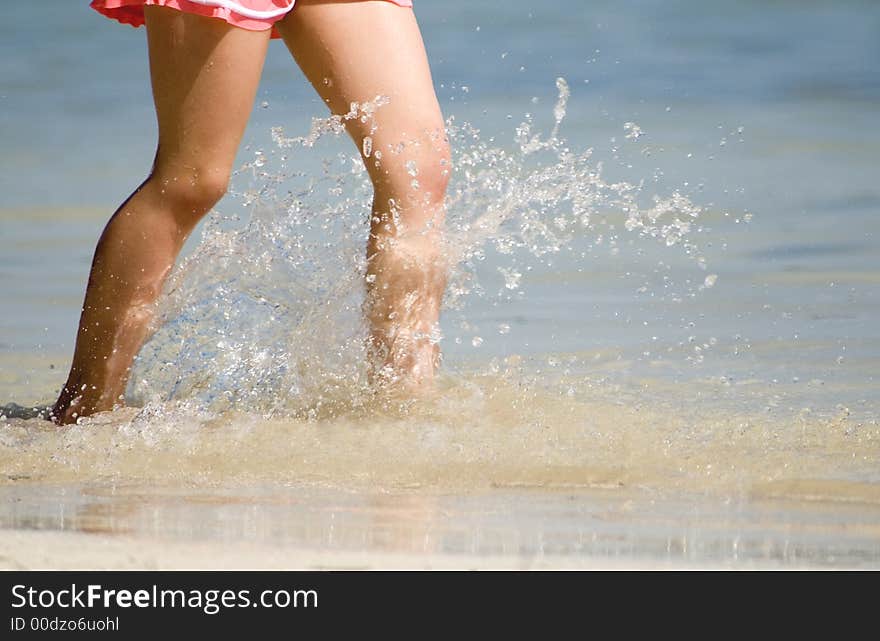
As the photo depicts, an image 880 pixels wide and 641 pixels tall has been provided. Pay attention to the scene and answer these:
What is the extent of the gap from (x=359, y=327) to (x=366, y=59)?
40cm

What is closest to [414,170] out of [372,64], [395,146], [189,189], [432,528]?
[395,146]

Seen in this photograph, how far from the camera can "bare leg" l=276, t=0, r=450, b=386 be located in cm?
221

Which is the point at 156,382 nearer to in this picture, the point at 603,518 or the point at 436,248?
the point at 436,248

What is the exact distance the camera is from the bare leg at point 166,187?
7.07ft

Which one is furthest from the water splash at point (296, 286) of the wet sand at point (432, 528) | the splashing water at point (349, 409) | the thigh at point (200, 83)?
the wet sand at point (432, 528)

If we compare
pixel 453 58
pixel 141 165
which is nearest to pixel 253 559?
pixel 141 165

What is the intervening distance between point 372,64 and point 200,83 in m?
0.25

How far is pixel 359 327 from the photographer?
230 cm

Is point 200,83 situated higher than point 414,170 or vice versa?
point 200,83

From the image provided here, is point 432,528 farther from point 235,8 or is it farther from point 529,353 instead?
point 529,353

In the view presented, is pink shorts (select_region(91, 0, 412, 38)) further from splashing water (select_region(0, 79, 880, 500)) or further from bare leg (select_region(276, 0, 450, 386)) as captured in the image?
splashing water (select_region(0, 79, 880, 500))

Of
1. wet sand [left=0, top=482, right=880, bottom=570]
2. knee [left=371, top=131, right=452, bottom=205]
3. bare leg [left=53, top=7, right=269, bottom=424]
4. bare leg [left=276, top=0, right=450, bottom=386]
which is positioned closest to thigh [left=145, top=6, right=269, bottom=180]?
bare leg [left=53, top=7, right=269, bottom=424]

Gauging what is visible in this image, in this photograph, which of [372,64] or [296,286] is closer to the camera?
[372,64]

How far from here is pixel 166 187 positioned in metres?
2.22
